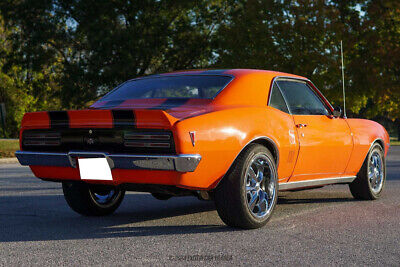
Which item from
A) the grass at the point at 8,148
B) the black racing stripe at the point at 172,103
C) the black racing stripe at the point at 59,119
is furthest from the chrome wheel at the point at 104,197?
the grass at the point at 8,148

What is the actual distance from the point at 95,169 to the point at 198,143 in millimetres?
944

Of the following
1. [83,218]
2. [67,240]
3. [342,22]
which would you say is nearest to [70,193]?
[83,218]

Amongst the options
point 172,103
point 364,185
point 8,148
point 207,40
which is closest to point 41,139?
point 172,103

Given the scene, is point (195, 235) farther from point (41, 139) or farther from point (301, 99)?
point (301, 99)

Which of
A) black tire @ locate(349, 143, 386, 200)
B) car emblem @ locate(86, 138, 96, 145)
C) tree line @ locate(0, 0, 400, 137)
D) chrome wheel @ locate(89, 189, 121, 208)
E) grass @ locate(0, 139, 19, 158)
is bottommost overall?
grass @ locate(0, 139, 19, 158)

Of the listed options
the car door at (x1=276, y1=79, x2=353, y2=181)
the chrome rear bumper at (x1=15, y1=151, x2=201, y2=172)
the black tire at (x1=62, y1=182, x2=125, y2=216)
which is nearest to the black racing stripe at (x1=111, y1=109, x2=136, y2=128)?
the chrome rear bumper at (x1=15, y1=151, x2=201, y2=172)

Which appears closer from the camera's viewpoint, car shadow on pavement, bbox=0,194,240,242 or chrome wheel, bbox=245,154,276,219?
car shadow on pavement, bbox=0,194,240,242

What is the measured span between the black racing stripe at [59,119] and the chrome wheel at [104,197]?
1.20m

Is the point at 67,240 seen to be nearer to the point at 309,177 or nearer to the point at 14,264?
the point at 14,264

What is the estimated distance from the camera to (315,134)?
616 cm

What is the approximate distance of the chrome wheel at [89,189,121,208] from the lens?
6.20 m

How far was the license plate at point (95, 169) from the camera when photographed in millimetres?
4867

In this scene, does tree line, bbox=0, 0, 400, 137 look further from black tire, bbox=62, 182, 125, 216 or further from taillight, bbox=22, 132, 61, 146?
taillight, bbox=22, 132, 61, 146

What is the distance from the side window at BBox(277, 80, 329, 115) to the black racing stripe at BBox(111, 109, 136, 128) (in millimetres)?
1972
